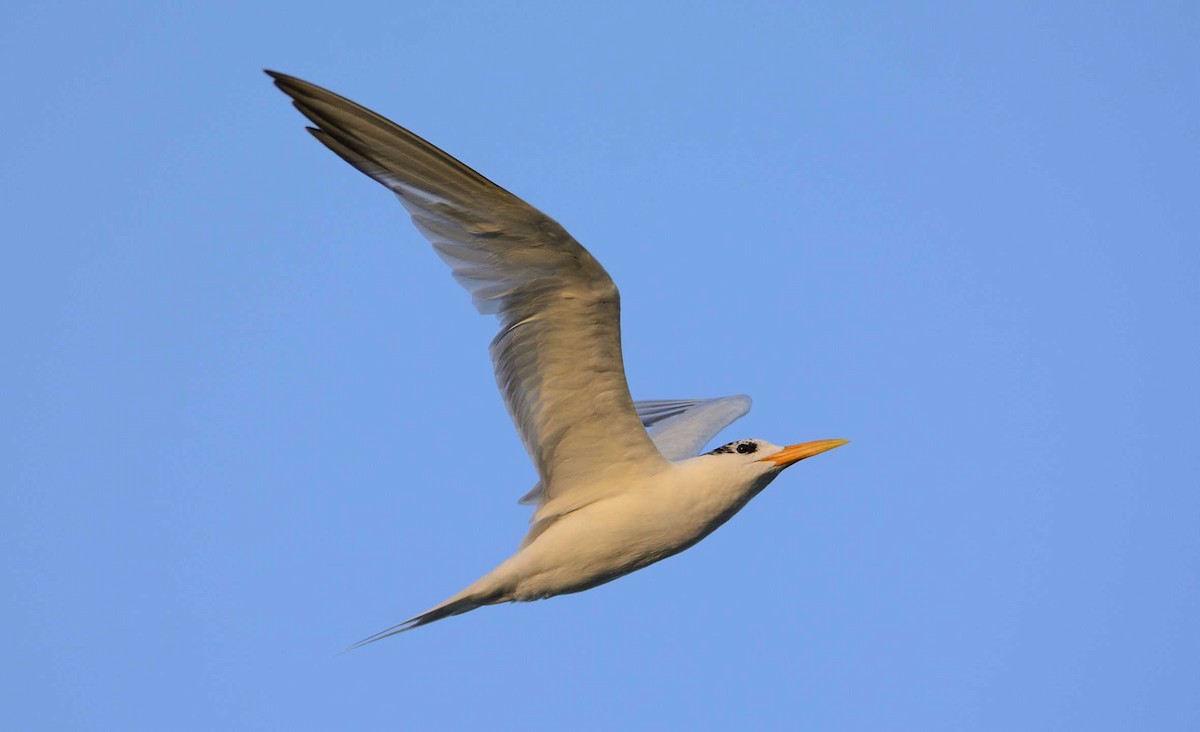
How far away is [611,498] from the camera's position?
30.9ft

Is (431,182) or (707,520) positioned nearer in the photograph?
(431,182)

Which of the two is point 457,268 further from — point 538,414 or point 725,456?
point 725,456

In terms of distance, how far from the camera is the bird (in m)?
8.24

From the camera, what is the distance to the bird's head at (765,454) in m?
9.32

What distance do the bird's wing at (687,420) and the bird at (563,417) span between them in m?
2.01

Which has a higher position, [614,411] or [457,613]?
[614,411]

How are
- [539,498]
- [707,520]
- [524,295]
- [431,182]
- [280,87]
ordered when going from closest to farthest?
1. [280,87]
2. [431,182]
3. [524,295]
4. [707,520]
5. [539,498]

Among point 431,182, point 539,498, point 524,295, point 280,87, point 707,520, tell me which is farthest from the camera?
point 539,498

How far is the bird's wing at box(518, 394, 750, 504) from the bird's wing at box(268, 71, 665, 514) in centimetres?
211

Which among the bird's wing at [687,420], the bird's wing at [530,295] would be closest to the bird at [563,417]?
the bird's wing at [530,295]

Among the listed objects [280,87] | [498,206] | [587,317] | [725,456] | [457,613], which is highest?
[280,87]

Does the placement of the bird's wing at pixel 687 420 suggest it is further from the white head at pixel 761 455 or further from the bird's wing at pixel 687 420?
the white head at pixel 761 455

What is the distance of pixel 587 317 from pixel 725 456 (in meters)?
1.47

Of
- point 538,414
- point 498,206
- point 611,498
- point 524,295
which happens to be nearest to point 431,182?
point 498,206
